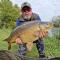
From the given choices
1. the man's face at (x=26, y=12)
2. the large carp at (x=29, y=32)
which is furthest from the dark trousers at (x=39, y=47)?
the large carp at (x=29, y=32)

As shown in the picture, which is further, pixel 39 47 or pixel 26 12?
pixel 39 47

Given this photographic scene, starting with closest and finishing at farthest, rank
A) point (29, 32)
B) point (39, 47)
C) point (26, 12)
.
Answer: point (29, 32) → point (26, 12) → point (39, 47)

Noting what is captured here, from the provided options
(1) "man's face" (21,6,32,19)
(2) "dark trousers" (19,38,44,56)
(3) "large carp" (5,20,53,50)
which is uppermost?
(1) "man's face" (21,6,32,19)

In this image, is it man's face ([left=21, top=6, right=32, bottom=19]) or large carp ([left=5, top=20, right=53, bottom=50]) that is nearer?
large carp ([left=5, top=20, right=53, bottom=50])

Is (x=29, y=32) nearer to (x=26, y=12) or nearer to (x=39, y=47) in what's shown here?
(x=26, y=12)

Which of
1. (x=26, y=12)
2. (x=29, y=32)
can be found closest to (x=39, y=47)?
(x=26, y=12)

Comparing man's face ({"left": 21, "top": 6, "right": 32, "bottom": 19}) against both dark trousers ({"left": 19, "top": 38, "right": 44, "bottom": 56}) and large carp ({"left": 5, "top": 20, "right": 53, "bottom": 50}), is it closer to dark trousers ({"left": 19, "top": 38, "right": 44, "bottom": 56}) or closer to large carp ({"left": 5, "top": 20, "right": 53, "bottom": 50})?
dark trousers ({"left": 19, "top": 38, "right": 44, "bottom": 56})

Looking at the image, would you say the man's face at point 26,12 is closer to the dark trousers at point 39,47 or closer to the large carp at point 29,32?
the dark trousers at point 39,47

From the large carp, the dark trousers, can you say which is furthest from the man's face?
the large carp

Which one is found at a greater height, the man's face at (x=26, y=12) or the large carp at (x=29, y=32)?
the man's face at (x=26, y=12)

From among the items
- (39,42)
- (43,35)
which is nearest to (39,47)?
(39,42)

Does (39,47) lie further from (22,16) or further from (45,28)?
(45,28)

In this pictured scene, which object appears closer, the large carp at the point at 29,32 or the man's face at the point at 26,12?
the large carp at the point at 29,32

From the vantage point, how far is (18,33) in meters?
3.72
